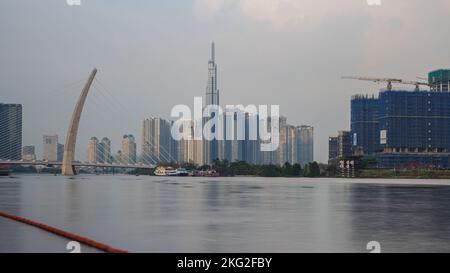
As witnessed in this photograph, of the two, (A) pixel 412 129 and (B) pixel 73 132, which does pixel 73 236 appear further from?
(A) pixel 412 129

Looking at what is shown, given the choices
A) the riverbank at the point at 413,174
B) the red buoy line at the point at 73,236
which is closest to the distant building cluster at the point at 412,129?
the riverbank at the point at 413,174

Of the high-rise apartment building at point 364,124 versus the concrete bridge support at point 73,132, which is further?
the high-rise apartment building at point 364,124

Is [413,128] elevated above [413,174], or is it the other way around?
[413,128]

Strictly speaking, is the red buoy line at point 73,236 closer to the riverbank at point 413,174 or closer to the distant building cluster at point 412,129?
the riverbank at point 413,174

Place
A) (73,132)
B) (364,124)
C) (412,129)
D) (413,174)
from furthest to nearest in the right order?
(364,124), (412,129), (413,174), (73,132)

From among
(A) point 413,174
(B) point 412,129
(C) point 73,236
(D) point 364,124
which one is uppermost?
(D) point 364,124

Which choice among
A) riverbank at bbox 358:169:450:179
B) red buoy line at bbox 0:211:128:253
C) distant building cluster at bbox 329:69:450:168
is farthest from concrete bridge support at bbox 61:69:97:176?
red buoy line at bbox 0:211:128:253

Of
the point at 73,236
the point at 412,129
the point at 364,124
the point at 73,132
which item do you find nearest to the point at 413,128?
the point at 412,129

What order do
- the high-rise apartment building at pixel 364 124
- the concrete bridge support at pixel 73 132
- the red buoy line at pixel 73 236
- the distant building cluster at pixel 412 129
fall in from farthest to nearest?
the high-rise apartment building at pixel 364 124 → the distant building cluster at pixel 412 129 → the concrete bridge support at pixel 73 132 → the red buoy line at pixel 73 236

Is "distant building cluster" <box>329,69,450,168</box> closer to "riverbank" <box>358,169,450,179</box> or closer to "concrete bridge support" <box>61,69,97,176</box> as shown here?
"riverbank" <box>358,169,450,179</box>
